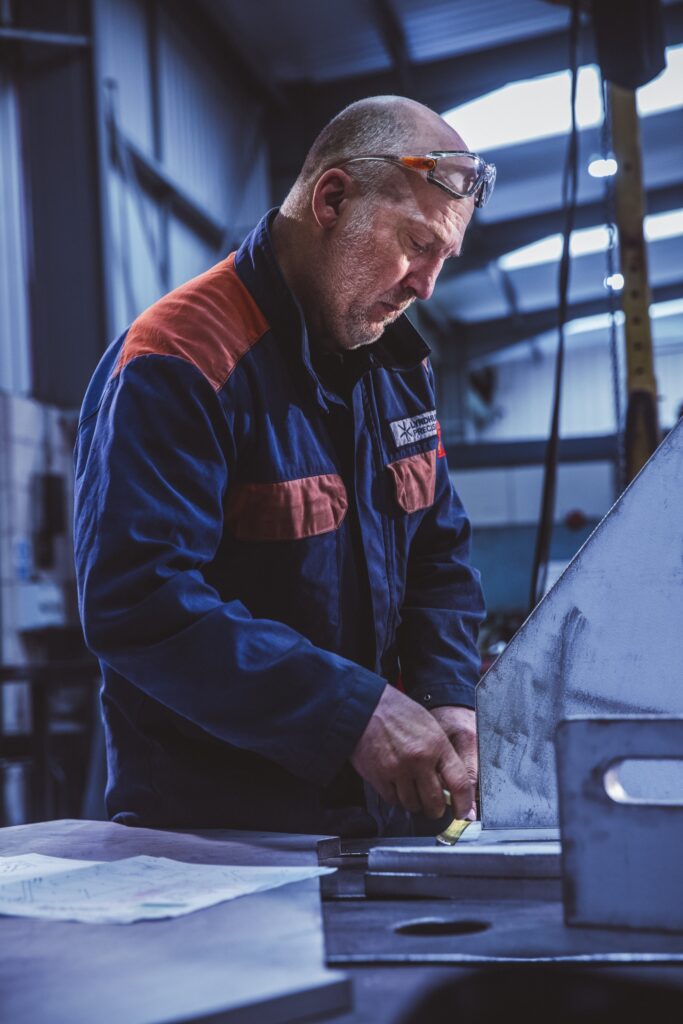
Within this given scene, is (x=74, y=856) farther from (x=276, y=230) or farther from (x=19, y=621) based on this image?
(x=19, y=621)

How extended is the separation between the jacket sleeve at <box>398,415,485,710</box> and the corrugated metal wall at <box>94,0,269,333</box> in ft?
12.1

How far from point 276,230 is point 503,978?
0.96m

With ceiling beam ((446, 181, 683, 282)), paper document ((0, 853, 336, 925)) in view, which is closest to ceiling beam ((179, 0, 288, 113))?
ceiling beam ((446, 181, 683, 282))

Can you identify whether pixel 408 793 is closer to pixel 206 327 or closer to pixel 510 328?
pixel 206 327

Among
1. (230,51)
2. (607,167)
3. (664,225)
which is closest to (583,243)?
(664,225)

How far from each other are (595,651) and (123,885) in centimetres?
44

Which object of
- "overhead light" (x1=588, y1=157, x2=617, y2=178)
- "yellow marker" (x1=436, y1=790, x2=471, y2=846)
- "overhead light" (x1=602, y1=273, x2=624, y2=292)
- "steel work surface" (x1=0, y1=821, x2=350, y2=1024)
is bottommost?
"yellow marker" (x1=436, y1=790, x2=471, y2=846)

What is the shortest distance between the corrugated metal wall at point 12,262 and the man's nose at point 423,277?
141 inches

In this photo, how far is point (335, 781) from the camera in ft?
4.02

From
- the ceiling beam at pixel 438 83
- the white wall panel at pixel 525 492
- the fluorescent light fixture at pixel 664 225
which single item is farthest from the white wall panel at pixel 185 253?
the fluorescent light fixture at pixel 664 225

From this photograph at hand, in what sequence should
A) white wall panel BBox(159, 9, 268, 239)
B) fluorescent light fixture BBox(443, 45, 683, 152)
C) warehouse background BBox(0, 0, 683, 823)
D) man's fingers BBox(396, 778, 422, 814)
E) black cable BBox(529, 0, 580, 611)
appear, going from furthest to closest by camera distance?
1. fluorescent light fixture BBox(443, 45, 683, 152)
2. white wall panel BBox(159, 9, 268, 239)
3. warehouse background BBox(0, 0, 683, 823)
4. black cable BBox(529, 0, 580, 611)
5. man's fingers BBox(396, 778, 422, 814)

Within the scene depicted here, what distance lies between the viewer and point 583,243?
8.27 meters

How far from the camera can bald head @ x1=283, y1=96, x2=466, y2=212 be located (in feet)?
4.17

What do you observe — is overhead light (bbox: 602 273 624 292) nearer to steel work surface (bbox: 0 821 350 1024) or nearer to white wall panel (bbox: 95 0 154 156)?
steel work surface (bbox: 0 821 350 1024)
